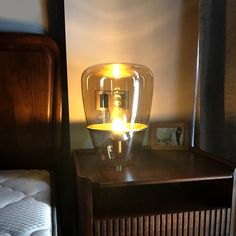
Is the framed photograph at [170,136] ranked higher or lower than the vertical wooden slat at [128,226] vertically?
higher

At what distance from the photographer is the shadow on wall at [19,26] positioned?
1102 mm

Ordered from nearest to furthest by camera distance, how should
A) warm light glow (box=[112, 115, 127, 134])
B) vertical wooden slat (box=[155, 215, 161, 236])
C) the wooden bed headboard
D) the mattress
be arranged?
the mattress
vertical wooden slat (box=[155, 215, 161, 236])
warm light glow (box=[112, 115, 127, 134])
the wooden bed headboard

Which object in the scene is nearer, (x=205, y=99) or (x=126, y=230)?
(x=126, y=230)

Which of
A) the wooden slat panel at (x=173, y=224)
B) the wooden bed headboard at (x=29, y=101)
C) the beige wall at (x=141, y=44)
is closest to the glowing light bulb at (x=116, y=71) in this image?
the beige wall at (x=141, y=44)

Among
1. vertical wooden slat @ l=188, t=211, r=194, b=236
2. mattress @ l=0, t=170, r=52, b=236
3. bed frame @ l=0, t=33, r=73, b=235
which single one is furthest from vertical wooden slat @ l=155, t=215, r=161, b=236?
bed frame @ l=0, t=33, r=73, b=235

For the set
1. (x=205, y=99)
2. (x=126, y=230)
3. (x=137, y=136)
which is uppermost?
(x=205, y=99)

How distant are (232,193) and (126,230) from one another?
362mm

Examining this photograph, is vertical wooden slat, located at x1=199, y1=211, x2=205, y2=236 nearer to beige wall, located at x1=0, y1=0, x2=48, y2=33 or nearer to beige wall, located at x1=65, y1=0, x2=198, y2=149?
beige wall, located at x1=65, y1=0, x2=198, y2=149

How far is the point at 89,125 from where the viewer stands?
3.45ft

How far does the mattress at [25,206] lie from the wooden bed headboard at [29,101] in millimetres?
208

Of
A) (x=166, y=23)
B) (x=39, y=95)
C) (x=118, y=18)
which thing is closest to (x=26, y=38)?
(x=39, y=95)

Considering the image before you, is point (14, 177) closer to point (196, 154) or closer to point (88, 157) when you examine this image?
point (88, 157)

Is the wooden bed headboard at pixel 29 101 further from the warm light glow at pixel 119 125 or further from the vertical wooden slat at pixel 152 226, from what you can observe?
the vertical wooden slat at pixel 152 226

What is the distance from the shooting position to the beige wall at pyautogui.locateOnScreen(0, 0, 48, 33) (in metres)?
1.10
